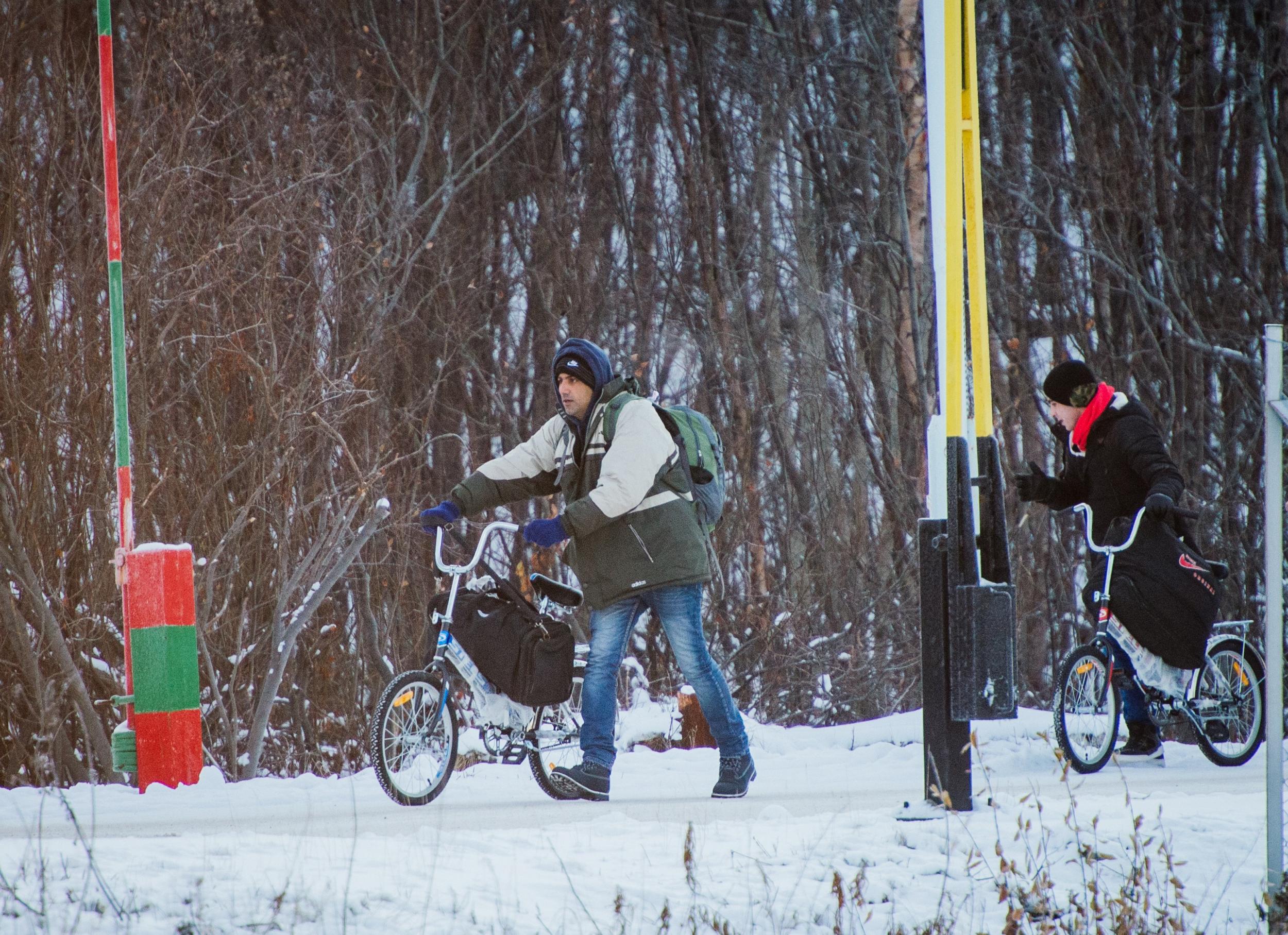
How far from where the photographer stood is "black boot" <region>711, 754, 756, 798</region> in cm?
645

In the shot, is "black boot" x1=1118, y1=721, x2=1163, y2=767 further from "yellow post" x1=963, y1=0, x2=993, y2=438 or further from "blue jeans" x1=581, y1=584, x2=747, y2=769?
"yellow post" x1=963, y1=0, x2=993, y2=438

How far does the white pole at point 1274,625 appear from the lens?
3.77 m

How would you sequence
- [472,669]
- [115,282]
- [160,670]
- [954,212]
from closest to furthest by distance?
1. [954,212]
2. [472,669]
3. [160,670]
4. [115,282]

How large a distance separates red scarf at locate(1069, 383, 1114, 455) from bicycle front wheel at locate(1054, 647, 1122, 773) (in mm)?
1116

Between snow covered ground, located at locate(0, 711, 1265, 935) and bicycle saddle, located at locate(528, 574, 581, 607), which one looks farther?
bicycle saddle, located at locate(528, 574, 581, 607)

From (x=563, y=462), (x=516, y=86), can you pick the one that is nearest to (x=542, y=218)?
(x=516, y=86)

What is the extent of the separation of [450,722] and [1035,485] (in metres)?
3.41

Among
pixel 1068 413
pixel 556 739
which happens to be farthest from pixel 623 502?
pixel 1068 413

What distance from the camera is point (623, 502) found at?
6074 mm

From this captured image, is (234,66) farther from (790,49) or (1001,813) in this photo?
(1001,813)

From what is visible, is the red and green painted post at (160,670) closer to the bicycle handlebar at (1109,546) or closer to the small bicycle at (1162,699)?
the small bicycle at (1162,699)

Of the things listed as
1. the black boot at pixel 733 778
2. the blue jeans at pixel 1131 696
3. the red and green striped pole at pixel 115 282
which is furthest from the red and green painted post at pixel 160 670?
the blue jeans at pixel 1131 696

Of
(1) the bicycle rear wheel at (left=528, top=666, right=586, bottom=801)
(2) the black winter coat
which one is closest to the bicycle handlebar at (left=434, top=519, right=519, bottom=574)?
(1) the bicycle rear wheel at (left=528, top=666, right=586, bottom=801)

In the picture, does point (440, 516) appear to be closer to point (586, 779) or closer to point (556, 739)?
point (556, 739)
